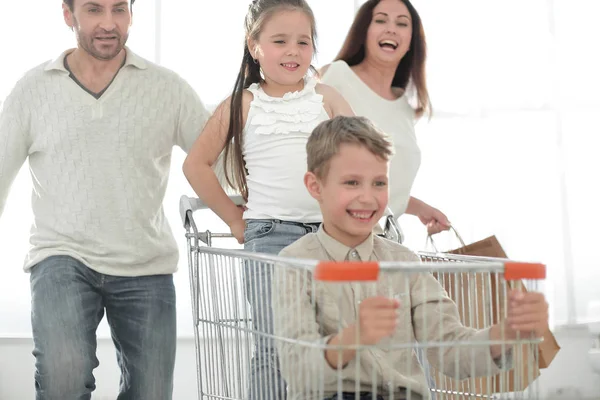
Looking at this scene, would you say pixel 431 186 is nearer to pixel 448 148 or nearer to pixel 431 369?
pixel 448 148

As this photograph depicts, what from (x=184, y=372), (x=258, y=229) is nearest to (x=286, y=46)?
(x=258, y=229)

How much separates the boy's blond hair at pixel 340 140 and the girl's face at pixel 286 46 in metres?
0.41

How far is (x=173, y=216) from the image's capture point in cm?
457

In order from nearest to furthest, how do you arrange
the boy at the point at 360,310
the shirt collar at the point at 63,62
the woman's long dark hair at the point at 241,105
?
the boy at the point at 360,310, the woman's long dark hair at the point at 241,105, the shirt collar at the point at 63,62

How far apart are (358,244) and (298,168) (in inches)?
16.2

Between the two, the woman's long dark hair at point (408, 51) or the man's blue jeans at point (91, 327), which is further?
the woman's long dark hair at point (408, 51)

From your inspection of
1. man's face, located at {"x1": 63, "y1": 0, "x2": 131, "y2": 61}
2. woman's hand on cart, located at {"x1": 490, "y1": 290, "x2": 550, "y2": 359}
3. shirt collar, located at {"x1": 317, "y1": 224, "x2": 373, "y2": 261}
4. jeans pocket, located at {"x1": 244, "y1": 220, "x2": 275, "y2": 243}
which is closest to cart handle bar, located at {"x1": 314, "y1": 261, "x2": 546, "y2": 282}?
woman's hand on cart, located at {"x1": 490, "y1": 290, "x2": 550, "y2": 359}

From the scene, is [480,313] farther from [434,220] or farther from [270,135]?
[270,135]

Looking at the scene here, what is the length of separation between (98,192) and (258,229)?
50cm

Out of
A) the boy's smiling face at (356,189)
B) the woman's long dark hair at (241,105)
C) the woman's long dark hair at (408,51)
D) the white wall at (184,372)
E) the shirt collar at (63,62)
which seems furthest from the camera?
the white wall at (184,372)

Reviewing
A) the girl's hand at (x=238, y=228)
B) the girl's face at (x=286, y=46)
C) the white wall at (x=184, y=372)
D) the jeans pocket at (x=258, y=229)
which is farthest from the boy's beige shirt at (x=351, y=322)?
the white wall at (x=184, y=372)

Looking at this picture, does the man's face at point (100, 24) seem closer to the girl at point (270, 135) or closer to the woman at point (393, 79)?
the girl at point (270, 135)

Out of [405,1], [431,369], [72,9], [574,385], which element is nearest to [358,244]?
[431,369]

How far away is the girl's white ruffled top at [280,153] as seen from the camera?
251 cm
